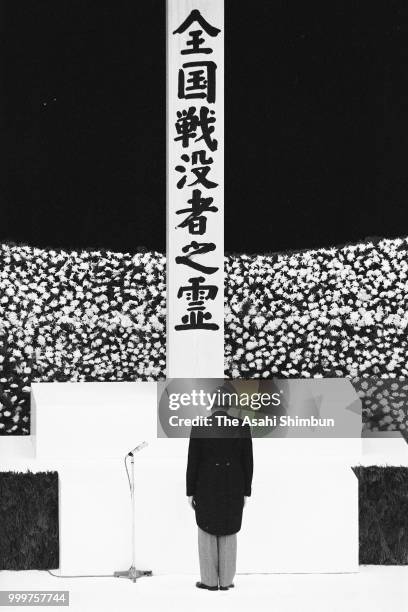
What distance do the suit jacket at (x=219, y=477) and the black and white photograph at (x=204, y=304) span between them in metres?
0.01

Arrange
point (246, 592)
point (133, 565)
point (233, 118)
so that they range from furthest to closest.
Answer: point (233, 118) < point (133, 565) < point (246, 592)

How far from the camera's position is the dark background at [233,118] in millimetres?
6242

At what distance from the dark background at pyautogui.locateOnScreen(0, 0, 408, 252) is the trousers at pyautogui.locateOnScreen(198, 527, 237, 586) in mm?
2544

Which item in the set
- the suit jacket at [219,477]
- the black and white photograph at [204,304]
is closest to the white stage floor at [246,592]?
the black and white photograph at [204,304]

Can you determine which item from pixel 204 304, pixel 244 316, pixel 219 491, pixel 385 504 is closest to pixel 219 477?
pixel 219 491

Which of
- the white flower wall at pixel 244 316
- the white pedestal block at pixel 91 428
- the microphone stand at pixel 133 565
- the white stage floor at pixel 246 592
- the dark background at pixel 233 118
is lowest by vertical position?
the white stage floor at pixel 246 592

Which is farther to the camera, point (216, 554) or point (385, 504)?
point (385, 504)

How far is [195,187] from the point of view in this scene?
5.41m

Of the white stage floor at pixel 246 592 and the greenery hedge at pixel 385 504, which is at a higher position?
the greenery hedge at pixel 385 504

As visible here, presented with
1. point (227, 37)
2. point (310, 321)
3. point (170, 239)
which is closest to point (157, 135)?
point (227, 37)

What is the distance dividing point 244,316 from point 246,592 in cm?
251

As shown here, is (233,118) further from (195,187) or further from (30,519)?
(30,519)

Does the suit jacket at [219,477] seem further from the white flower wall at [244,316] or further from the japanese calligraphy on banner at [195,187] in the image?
the white flower wall at [244,316]

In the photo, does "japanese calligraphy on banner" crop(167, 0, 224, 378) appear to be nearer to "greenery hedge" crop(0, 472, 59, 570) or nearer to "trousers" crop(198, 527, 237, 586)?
"greenery hedge" crop(0, 472, 59, 570)
